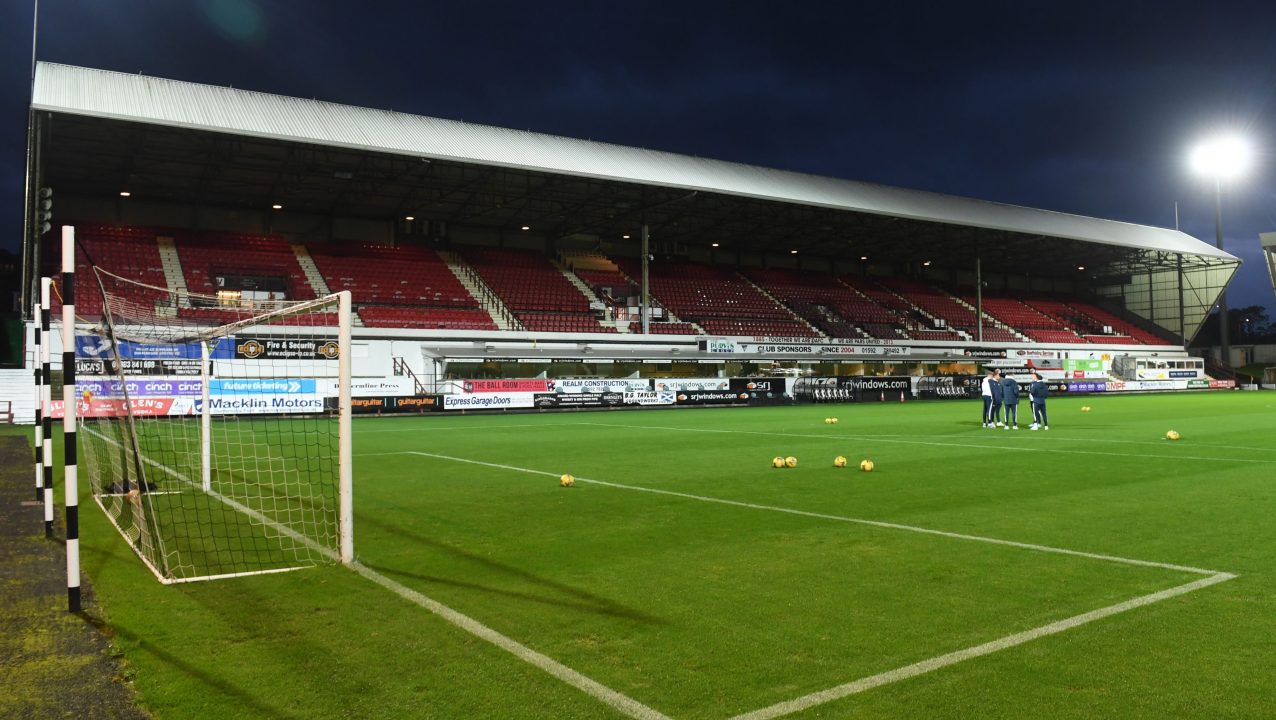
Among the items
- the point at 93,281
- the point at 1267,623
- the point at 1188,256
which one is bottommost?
the point at 1267,623

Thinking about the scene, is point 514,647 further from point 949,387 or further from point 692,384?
point 949,387

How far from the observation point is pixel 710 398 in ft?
130

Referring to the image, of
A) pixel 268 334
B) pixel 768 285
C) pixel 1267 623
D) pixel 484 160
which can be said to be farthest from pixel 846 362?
pixel 1267 623

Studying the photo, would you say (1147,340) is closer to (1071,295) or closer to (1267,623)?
(1071,295)

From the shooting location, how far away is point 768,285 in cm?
5731

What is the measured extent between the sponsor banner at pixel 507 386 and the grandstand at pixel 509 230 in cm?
257

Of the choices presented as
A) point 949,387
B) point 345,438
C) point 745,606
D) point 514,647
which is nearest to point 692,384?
point 949,387

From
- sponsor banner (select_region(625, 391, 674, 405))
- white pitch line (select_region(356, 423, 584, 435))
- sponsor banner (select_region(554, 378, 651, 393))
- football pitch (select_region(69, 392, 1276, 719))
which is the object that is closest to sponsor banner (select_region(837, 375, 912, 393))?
sponsor banner (select_region(625, 391, 674, 405))

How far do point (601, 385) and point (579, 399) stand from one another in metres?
1.23

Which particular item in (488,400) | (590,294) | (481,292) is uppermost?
(590,294)

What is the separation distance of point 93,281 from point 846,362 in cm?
3720

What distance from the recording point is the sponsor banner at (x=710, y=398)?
38906mm

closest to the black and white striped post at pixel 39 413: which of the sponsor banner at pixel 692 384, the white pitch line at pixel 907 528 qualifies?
the white pitch line at pixel 907 528

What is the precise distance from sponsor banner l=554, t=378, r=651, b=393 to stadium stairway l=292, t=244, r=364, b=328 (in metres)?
9.43
